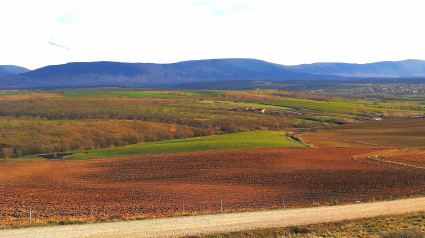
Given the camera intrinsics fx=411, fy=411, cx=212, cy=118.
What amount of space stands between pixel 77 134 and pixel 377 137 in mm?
59782

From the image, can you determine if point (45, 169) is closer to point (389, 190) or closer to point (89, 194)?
point (89, 194)

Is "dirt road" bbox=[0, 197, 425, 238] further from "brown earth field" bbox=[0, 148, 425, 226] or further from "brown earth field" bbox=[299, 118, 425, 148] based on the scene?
"brown earth field" bbox=[299, 118, 425, 148]

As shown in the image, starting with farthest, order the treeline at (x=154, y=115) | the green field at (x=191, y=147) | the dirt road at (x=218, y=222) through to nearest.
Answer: the treeline at (x=154, y=115)
the green field at (x=191, y=147)
the dirt road at (x=218, y=222)

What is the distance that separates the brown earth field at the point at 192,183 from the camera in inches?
1192

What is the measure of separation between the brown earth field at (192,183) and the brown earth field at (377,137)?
11.2 metres

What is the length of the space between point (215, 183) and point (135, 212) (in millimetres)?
14449

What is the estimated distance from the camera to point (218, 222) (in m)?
24.7

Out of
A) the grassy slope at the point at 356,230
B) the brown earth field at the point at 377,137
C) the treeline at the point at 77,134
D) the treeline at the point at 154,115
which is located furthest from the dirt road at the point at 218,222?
the treeline at the point at 154,115

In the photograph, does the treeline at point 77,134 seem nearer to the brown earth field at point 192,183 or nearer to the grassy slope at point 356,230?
the brown earth field at point 192,183

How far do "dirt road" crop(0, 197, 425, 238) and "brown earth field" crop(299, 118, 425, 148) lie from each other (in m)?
42.5

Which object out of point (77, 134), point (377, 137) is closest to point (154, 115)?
point (77, 134)

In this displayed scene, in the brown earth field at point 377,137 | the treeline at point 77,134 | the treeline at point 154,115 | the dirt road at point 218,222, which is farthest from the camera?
the treeline at point 154,115

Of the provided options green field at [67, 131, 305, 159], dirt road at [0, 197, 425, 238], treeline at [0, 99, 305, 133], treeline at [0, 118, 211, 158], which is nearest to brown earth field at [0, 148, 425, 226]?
dirt road at [0, 197, 425, 238]

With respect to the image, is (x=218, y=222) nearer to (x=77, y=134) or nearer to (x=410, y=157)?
(x=410, y=157)
